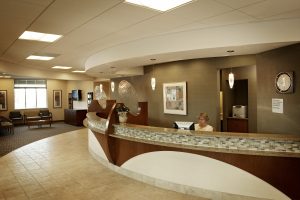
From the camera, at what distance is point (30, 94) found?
15.1m

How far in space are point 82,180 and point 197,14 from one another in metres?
3.76

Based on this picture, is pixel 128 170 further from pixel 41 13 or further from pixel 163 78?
pixel 163 78

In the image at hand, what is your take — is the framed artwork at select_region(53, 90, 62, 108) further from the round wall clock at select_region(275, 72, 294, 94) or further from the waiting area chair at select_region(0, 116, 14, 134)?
the round wall clock at select_region(275, 72, 294, 94)

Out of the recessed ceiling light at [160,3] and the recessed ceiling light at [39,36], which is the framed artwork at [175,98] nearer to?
the recessed ceiling light at [39,36]

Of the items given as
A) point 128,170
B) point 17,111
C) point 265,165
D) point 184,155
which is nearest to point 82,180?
point 128,170

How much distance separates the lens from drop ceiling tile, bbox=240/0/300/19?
3.04 m

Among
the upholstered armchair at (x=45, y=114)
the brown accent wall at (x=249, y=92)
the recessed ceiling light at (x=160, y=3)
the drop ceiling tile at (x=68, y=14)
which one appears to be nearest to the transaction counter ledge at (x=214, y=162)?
the recessed ceiling light at (x=160, y=3)

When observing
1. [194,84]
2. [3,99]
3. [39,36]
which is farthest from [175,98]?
[3,99]

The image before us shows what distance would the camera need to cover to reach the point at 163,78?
314 inches

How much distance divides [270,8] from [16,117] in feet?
47.2

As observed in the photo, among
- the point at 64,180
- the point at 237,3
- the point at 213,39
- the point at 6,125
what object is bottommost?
the point at 64,180

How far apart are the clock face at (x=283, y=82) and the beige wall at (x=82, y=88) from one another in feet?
38.0

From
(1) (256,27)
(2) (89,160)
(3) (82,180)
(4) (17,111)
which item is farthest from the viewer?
(4) (17,111)

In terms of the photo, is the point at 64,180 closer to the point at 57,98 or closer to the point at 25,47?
→ the point at 25,47
